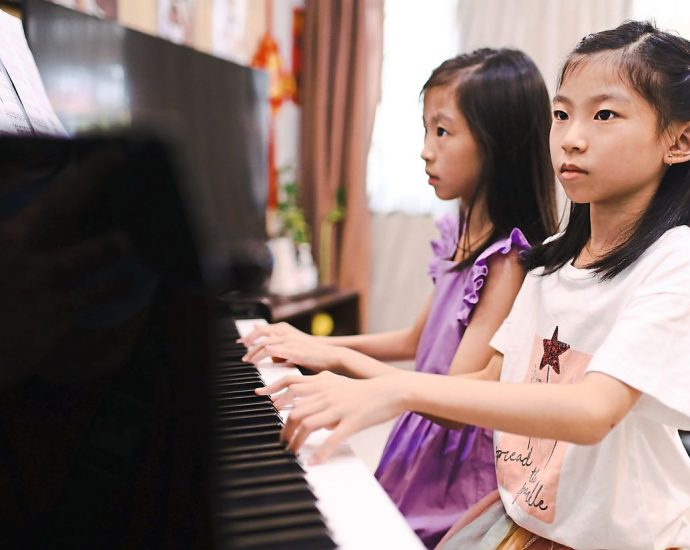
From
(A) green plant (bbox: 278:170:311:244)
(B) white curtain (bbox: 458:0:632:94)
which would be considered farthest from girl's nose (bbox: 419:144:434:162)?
(B) white curtain (bbox: 458:0:632:94)

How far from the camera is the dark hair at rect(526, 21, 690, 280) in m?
0.85

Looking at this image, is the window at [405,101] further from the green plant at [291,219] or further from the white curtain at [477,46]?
the green plant at [291,219]

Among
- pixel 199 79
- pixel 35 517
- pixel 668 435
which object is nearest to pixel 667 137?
pixel 668 435

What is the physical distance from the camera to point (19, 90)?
1130 mm

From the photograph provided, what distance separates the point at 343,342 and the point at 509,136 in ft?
1.80

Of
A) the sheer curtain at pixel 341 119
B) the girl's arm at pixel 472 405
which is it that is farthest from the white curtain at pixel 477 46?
the girl's arm at pixel 472 405

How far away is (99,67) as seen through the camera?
173 cm

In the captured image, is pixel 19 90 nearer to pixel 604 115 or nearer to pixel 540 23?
pixel 604 115

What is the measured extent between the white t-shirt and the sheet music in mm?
840

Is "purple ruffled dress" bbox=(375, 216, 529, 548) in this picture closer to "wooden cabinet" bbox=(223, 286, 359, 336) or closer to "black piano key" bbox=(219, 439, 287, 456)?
"black piano key" bbox=(219, 439, 287, 456)

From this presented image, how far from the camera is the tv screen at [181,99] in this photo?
154 cm

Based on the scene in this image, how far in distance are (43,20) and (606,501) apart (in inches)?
56.7

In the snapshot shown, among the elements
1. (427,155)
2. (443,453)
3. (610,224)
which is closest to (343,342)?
(443,453)

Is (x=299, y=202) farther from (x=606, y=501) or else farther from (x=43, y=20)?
(x=606, y=501)
